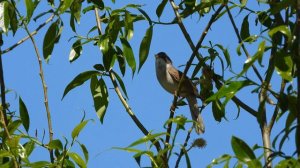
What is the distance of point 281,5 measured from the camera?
2.24 metres

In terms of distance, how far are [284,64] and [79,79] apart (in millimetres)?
1425

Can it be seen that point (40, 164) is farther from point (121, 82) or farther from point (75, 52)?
point (75, 52)

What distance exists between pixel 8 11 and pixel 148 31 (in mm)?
714

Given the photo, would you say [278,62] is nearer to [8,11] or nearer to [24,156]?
[24,156]

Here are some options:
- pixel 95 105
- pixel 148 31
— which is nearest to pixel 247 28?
pixel 148 31

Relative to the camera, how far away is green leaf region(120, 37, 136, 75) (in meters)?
3.18

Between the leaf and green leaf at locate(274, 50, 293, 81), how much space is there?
142 centimetres

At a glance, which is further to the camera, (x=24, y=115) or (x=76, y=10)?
(x=76, y=10)

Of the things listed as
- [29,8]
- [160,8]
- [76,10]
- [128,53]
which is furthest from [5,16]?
[160,8]

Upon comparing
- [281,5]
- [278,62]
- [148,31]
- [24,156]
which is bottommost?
[24,156]

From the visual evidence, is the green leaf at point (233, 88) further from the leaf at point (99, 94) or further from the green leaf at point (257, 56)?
the leaf at point (99, 94)

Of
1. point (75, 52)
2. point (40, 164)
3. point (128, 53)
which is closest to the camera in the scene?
point (40, 164)

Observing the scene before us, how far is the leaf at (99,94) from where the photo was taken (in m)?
3.46

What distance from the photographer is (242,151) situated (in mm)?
A: 2209
